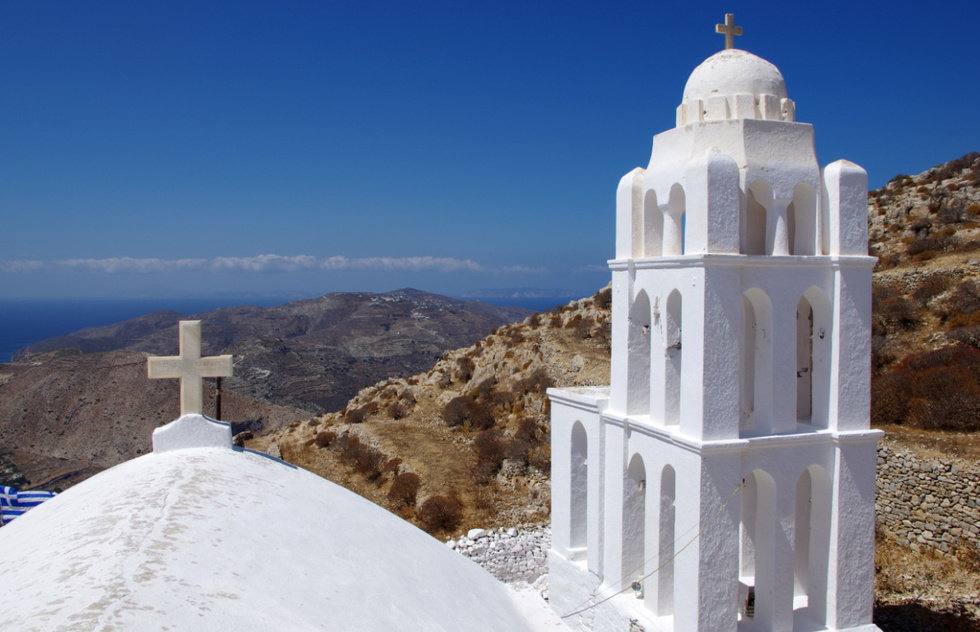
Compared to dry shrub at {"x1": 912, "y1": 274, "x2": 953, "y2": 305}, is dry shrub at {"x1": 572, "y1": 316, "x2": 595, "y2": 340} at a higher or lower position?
lower

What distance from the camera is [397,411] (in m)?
24.9

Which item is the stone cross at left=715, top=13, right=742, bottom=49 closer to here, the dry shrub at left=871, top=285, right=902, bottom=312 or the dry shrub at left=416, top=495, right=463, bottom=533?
the dry shrub at left=416, top=495, right=463, bottom=533

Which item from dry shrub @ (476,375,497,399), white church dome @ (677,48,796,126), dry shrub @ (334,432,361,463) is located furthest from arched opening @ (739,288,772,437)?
dry shrub @ (476,375,497,399)

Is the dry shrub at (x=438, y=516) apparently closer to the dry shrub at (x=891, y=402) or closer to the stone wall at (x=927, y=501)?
the stone wall at (x=927, y=501)

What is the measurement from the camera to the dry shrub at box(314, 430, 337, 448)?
22.2 m

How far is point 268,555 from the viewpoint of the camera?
386 cm

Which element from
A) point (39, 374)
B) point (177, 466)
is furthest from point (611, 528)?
point (39, 374)

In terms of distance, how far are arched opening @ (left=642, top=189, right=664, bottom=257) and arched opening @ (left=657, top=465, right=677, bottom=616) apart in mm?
2167

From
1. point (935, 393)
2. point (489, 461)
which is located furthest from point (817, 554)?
point (489, 461)

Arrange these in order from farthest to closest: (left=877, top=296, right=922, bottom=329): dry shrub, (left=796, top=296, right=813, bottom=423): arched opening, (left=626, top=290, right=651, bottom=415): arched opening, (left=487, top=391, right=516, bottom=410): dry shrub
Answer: (left=487, top=391, right=516, bottom=410): dry shrub → (left=877, top=296, right=922, bottom=329): dry shrub → (left=796, top=296, right=813, bottom=423): arched opening → (left=626, top=290, right=651, bottom=415): arched opening

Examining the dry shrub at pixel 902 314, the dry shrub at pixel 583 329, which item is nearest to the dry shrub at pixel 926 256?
Result: the dry shrub at pixel 902 314

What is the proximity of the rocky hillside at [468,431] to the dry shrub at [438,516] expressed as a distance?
3cm

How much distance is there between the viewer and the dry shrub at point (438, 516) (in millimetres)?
15305

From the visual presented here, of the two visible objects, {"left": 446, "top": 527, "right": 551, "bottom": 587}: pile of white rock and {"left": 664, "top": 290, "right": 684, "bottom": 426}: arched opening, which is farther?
{"left": 446, "top": 527, "right": 551, "bottom": 587}: pile of white rock
